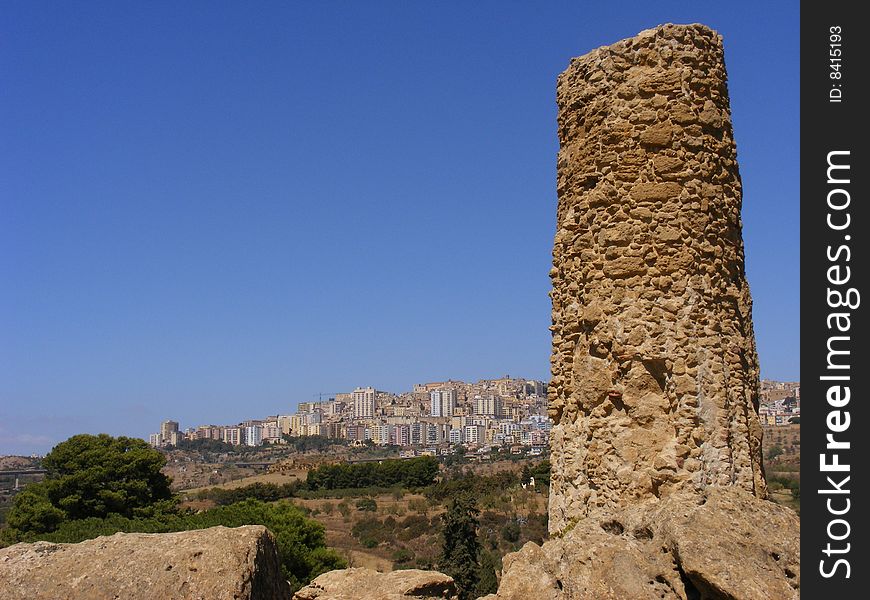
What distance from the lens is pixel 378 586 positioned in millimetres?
5703

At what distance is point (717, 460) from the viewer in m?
5.30

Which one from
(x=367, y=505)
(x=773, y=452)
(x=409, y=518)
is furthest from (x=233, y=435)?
(x=773, y=452)

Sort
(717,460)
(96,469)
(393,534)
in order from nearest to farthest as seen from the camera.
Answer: (717,460) < (96,469) < (393,534)

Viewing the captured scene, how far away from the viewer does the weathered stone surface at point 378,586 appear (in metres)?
5.56

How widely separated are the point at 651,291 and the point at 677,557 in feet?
6.05

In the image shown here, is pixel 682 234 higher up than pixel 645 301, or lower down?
higher up

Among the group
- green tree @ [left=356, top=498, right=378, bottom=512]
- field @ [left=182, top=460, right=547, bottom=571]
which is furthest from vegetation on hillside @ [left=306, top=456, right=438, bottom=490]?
green tree @ [left=356, top=498, right=378, bottom=512]

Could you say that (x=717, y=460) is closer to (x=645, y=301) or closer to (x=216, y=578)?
(x=645, y=301)

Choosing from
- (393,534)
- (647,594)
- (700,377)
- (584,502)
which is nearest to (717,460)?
(700,377)

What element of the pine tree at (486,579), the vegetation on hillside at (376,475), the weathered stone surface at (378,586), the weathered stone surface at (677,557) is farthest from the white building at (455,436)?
the weathered stone surface at (677,557)

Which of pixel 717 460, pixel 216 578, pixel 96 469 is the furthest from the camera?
pixel 96 469

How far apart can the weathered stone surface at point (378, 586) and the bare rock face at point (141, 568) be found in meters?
0.88

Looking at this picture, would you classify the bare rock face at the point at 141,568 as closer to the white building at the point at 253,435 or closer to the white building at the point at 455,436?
the white building at the point at 455,436

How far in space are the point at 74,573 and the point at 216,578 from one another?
805 mm
